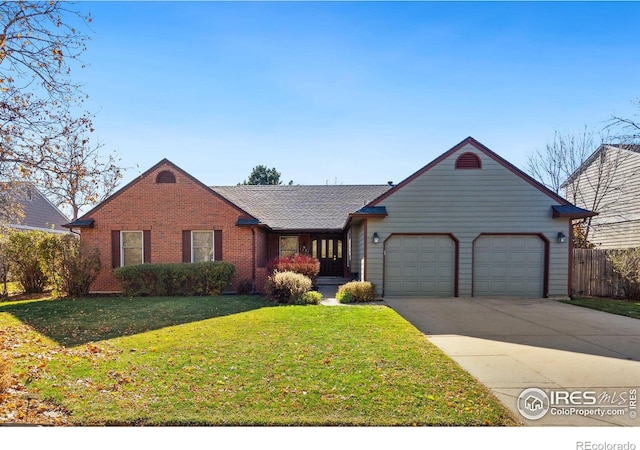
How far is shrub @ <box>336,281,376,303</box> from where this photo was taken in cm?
1201

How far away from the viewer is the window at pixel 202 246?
14.8 m

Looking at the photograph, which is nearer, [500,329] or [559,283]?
[500,329]

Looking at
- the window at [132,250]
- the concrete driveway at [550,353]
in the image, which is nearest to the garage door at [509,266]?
the concrete driveway at [550,353]

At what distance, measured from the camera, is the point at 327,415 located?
369cm

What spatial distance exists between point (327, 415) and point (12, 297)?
50.5 feet

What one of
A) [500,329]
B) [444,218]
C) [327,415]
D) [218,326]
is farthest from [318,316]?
[444,218]

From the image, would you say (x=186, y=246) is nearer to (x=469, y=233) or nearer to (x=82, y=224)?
(x=82, y=224)

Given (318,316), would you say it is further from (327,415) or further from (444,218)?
(444,218)

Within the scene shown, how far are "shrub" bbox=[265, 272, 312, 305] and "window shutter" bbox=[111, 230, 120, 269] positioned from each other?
7.37 m

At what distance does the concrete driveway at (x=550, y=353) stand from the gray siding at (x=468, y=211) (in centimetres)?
236

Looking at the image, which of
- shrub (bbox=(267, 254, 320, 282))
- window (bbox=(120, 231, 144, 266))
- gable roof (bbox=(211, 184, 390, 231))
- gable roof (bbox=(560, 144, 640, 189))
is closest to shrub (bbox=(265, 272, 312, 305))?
shrub (bbox=(267, 254, 320, 282))

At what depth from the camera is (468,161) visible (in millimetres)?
13008

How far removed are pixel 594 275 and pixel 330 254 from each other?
38.4 feet

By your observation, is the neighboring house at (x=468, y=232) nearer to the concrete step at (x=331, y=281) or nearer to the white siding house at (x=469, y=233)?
the white siding house at (x=469, y=233)
